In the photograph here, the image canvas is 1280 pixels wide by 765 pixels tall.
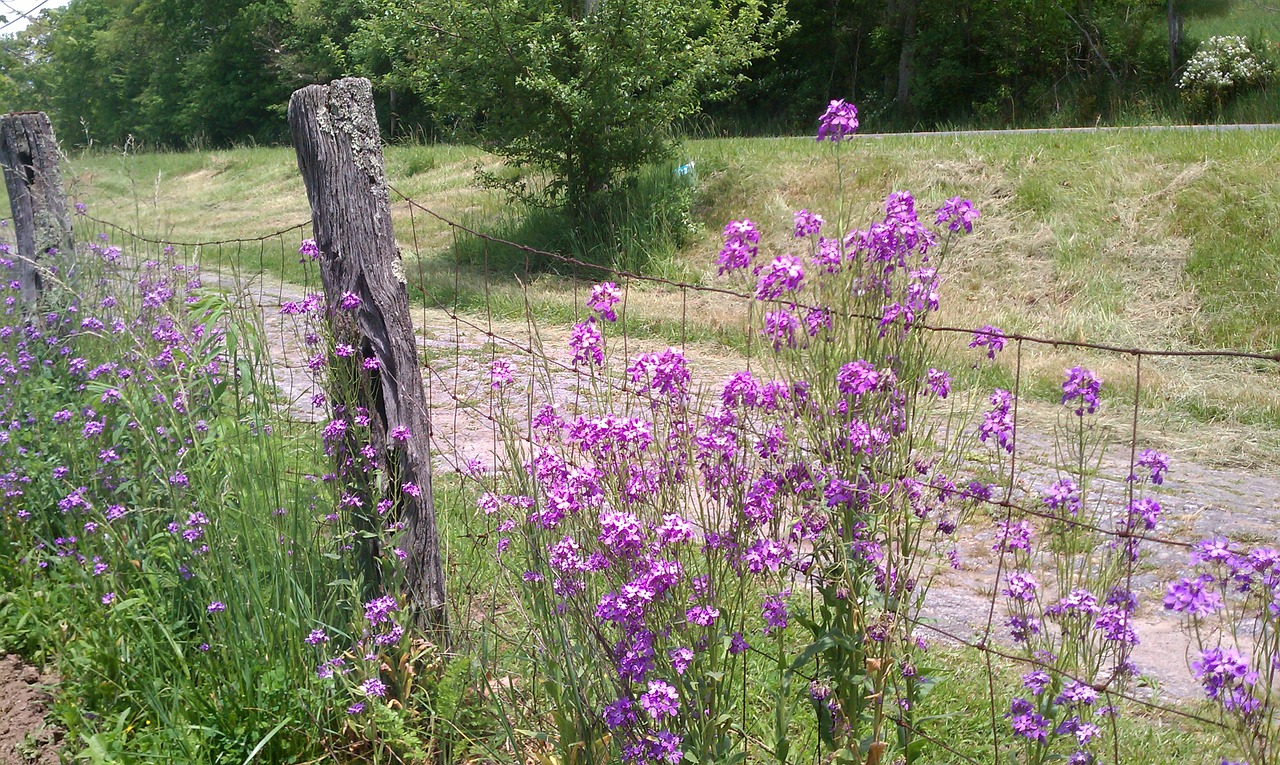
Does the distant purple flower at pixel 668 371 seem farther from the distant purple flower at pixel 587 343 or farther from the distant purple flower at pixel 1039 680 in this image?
the distant purple flower at pixel 1039 680

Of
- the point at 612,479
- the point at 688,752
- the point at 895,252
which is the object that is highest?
the point at 895,252

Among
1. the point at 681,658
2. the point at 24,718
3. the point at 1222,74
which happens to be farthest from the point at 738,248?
the point at 1222,74

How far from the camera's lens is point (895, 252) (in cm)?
244

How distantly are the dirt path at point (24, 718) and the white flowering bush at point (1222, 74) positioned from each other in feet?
62.1

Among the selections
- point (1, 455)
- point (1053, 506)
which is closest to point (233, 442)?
point (1, 455)

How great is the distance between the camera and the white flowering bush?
701 inches

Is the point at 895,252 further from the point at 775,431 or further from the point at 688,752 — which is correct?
the point at 688,752

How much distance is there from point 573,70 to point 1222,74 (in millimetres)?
11998

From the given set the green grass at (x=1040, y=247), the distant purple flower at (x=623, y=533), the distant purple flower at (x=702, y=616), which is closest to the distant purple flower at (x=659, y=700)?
the distant purple flower at (x=702, y=616)

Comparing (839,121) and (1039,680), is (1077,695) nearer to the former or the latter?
(1039,680)

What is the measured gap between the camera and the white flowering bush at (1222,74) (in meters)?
17.8

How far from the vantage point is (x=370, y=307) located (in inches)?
133

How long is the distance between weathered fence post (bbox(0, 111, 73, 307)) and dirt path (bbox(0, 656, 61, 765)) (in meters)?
2.71

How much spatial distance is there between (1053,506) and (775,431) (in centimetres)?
66
